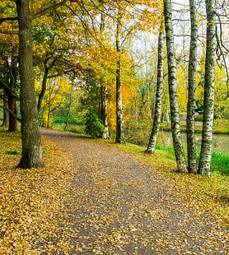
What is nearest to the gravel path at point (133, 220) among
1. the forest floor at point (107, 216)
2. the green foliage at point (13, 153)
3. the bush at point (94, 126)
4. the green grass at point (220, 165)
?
the forest floor at point (107, 216)

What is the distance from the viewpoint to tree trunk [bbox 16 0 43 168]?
1134 cm

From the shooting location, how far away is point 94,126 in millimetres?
25828

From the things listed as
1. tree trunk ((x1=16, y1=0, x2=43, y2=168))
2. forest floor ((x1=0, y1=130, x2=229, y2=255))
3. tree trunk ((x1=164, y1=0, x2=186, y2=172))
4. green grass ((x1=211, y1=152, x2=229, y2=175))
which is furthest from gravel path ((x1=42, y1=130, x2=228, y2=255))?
green grass ((x1=211, y1=152, x2=229, y2=175))

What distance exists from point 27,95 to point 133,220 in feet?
19.3

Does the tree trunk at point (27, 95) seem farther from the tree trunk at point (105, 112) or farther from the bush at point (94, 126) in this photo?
the tree trunk at point (105, 112)

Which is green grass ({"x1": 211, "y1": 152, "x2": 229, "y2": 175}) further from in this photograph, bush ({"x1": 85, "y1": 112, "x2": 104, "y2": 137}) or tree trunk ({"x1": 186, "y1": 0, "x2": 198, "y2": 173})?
bush ({"x1": 85, "y1": 112, "x2": 104, "y2": 137})

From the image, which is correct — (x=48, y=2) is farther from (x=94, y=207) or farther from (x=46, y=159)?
(x=94, y=207)

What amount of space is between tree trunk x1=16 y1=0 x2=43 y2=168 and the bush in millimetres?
13894

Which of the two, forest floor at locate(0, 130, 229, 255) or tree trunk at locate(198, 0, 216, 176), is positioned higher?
tree trunk at locate(198, 0, 216, 176)

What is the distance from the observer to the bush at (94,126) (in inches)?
1014

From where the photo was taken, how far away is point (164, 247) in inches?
246

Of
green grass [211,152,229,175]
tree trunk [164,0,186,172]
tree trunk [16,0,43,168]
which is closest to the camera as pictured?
tree trunk [16,0,43,168]

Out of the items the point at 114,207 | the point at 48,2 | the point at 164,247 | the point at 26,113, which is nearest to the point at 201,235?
the point at 164,247

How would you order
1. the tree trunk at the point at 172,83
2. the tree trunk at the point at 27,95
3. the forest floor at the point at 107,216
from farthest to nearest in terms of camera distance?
the tree trunk at the point at 172,83 → the tree trunk at the point at 27,95 → the forest floor at the point at 107,216
